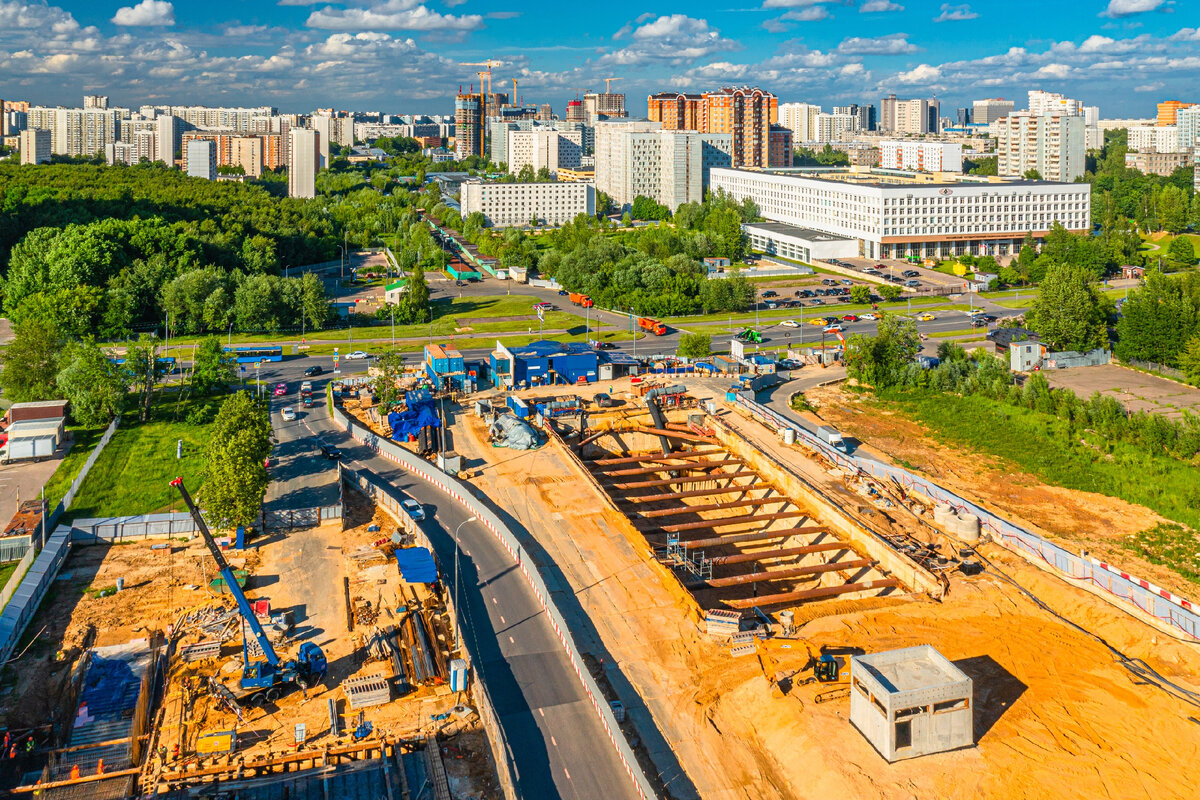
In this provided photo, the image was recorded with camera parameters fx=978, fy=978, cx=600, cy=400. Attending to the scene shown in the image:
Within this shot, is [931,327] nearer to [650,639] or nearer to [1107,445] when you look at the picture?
[1107,445]

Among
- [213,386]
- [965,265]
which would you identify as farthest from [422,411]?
[965,265]

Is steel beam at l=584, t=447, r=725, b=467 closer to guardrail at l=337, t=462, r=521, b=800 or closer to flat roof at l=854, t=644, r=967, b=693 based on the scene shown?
guardrail at l=337, t=462, r=521, b=800

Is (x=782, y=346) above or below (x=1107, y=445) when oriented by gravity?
above

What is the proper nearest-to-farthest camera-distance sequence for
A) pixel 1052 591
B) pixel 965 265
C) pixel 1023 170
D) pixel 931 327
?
pixel 1052 591, pixel 931 327, pixel 965 265, pixel 1023 170

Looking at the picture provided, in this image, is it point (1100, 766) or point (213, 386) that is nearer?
point (1100, 766)

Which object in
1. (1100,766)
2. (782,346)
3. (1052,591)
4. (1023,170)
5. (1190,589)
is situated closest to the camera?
(1100,766)

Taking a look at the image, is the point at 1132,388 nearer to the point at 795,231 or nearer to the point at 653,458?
the point at 653,458

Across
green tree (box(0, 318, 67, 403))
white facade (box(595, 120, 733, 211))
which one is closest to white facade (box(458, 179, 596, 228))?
white facade (box(595, 120, 733, 211))
